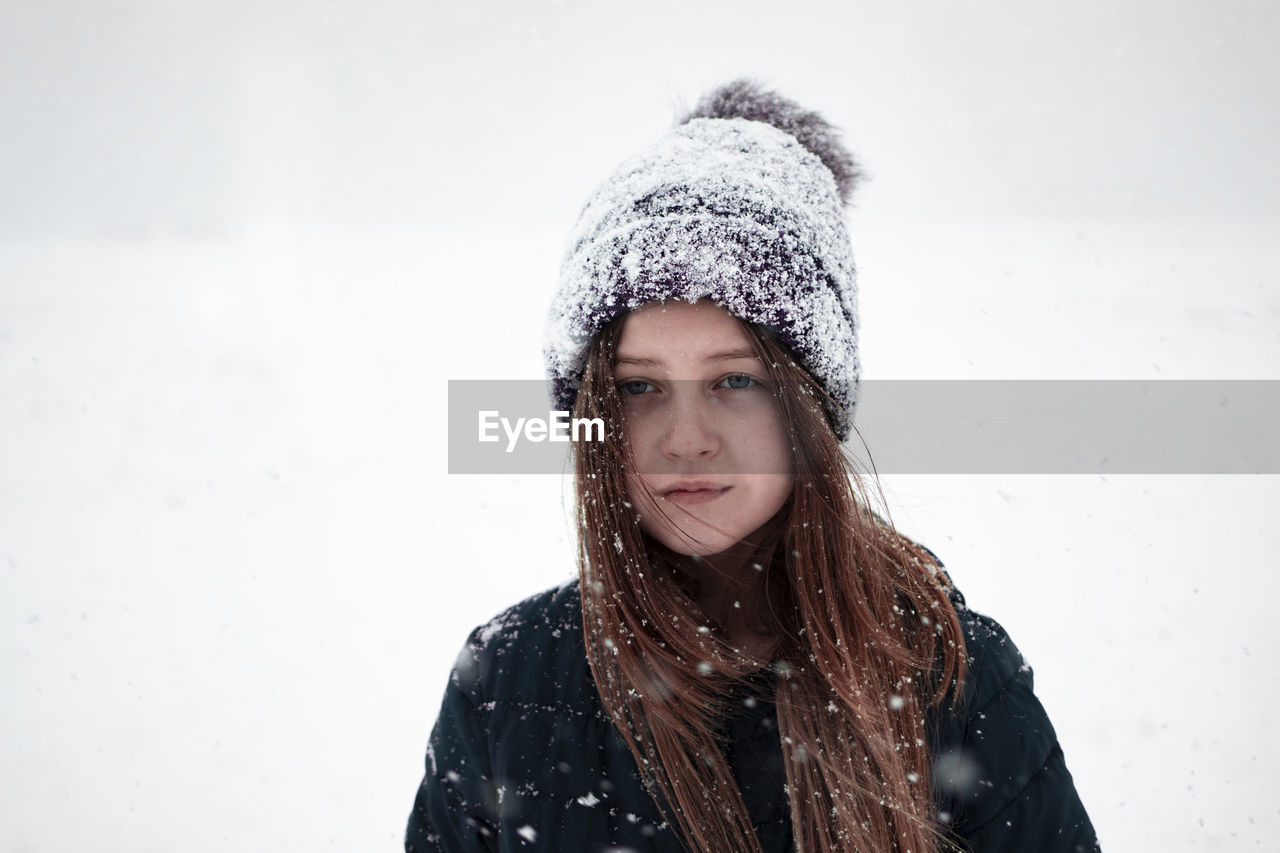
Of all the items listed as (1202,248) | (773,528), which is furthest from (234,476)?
(1202,248)

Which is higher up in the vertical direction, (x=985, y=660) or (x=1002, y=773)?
(x=985, y=660)

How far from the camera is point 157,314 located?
10.9ft

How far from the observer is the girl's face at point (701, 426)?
3.26 ft

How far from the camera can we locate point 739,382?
1035 millimetres

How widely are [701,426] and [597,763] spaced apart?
532mm

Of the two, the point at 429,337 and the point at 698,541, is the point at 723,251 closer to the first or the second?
the point at 698,541

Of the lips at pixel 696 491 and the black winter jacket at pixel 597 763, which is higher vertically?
the lips at pixel 696 491

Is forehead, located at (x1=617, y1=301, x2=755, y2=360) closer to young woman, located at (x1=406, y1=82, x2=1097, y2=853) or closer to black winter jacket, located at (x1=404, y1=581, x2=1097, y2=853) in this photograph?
young woman, located at (x1=406, y1=82, x2=1097, y2=853)

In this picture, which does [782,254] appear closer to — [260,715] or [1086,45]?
[260,715]

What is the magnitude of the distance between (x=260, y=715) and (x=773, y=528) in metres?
1.93
